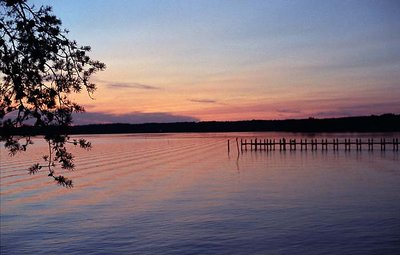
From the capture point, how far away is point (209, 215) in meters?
25.8

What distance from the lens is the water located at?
19766 millimetres

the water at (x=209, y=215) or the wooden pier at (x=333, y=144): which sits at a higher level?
the wooden pier at (x=333, y=144)

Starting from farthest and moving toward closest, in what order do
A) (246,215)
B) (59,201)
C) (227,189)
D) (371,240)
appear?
1. (227,189)
2. (59,201)
3. (246,215)
4. (371,240)

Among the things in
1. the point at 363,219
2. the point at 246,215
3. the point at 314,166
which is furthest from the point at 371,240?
the point at 314,166

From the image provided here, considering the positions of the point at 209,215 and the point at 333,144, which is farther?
the point at 333,144

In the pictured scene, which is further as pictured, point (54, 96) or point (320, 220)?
point (320, 220)

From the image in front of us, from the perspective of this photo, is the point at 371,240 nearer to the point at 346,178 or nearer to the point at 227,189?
the point at 227,189

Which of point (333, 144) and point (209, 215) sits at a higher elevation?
point (333, 144)

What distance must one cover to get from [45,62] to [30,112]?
3.15 feet

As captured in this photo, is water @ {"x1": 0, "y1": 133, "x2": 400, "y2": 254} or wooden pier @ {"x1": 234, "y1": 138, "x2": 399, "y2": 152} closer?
water @ {"x1": 0, "y1": 133, "x2": 400, "y2": 254}

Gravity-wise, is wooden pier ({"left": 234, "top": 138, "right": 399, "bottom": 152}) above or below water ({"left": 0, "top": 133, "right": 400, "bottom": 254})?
above

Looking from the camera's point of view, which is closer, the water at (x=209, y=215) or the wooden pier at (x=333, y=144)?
the water at (x=209, y=215)

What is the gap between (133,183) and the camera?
43.3m

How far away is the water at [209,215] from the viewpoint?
19766mm
